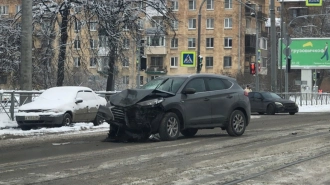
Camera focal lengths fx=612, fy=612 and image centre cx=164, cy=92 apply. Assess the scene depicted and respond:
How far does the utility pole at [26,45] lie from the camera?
70.5ft

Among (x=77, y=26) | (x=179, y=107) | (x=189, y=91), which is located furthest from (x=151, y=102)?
(x=77, y=26)

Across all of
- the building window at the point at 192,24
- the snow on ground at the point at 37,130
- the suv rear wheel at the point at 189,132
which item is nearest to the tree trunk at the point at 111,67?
the snow on ground at the point at 37,130

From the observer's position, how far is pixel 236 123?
642 inches

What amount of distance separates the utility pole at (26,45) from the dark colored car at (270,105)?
15450mm

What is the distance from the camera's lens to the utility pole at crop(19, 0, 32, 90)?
21.5 meters

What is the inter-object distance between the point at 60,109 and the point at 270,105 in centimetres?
1693

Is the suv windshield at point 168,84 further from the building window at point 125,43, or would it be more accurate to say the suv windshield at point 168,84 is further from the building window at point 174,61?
the building window at point 174,61

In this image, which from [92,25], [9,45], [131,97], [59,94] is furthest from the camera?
[9,45]

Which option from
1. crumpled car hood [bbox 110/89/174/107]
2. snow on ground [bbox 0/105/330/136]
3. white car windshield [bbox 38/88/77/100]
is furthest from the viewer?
white car windshield [bbox 38/88/77/100]

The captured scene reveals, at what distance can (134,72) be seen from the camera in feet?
236

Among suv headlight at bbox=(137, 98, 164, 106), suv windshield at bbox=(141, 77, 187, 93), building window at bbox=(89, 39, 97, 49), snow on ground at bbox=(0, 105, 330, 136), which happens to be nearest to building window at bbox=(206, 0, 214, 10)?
building window at bbox=(89, 39, 97, 49)

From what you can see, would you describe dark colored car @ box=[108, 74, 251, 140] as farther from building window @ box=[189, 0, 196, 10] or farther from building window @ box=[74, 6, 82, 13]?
building window @ box=[189, 0, 196, 10]

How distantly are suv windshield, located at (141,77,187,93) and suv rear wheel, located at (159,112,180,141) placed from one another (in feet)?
2.42

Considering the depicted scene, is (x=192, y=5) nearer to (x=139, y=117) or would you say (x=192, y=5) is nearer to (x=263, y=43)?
(x=263, y=43)
